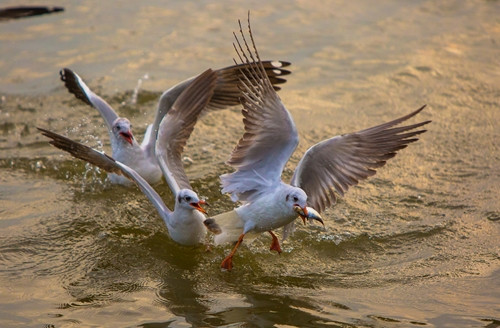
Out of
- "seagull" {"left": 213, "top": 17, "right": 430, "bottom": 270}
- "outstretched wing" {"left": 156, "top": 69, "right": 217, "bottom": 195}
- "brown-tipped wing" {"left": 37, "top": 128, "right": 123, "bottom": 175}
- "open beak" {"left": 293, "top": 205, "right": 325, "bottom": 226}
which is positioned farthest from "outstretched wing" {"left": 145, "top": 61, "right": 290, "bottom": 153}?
"open beak" {"left": 293, "top": 205, "right": 325, "bottom": 226}

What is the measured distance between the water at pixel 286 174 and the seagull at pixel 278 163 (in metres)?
0.50

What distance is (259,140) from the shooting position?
5750mm

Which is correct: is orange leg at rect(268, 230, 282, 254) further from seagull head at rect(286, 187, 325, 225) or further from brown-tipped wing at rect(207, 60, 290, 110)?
brown-tipped wing at rect(207, 60, 290, 110)

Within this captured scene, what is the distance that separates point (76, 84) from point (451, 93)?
4.53 m

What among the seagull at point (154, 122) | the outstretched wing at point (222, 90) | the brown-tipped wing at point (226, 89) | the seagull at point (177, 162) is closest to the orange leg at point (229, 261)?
the seagull at point (177, 162)

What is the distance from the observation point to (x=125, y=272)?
19.8 feet

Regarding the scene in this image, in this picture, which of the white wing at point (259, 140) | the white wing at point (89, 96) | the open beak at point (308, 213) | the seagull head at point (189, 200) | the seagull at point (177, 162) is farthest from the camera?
the white wing at point (89, 96)

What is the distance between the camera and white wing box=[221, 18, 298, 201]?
5543mm

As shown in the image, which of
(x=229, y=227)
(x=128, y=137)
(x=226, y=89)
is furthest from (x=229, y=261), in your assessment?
(x=226, y=89)

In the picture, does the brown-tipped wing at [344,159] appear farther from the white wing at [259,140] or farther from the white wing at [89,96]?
the white wing at [89,96]

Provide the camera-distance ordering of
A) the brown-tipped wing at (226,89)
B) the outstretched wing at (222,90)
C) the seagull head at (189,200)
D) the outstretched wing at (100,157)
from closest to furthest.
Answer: the seagull head at (189,200), the outstretched wing at (100,157), the outstretched wing at (222,90), the brown-tipped wing at (226,89)

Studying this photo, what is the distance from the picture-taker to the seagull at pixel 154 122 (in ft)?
23.4

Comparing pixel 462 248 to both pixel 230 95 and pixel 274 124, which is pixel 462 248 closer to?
pixel 274 124

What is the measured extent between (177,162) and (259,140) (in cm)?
130
